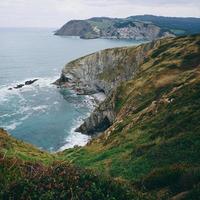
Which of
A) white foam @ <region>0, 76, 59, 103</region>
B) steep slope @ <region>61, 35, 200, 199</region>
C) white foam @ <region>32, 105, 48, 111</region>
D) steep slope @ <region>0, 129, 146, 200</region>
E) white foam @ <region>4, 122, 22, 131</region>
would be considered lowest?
white foam @ <region>0, 76, 59, 103</region>

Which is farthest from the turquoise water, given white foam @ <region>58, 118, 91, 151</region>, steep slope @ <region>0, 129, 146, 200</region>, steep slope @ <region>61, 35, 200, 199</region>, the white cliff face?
steep slope @ <region>0, 129, 146, 200</region>

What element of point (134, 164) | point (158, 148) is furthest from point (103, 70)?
point (134, 164)

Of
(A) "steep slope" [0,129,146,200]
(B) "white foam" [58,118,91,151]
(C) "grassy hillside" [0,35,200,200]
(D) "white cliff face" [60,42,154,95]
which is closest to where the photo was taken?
(A) "steep slope" [0,129,146,200]

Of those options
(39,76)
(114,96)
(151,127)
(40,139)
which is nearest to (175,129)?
(151,127)

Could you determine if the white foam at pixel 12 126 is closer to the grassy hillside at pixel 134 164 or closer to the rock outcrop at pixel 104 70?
the grassy hillside at pixel 134 164

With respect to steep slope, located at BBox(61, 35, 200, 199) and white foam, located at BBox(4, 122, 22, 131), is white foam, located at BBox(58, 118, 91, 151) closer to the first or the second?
white foam, located at BBox(4, 122, 22, 131)

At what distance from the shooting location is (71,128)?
84.4m

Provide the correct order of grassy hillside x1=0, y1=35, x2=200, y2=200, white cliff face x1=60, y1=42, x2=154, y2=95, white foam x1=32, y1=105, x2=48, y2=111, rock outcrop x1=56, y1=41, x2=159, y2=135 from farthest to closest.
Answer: white cliff face x1=60, y1=42, x2=154, y2=95 → rock outcrop x1=56, y1=41, x2=159, y2=135 → white foam x1=32, y1=105, x2=48, y2=111 → grassy hillside x1=0, y1=35, x2=200, y2=200

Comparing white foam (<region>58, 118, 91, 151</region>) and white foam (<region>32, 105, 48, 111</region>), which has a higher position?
white foam (<region>58, 118, 91, 151</region>)

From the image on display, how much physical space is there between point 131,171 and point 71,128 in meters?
60.2

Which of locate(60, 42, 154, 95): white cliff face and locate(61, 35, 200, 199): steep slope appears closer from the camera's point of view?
locate(61, 35, 200, 199): steep slope

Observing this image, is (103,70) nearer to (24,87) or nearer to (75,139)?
(24,87)

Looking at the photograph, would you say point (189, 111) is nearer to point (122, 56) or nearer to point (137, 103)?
point (137, 103)

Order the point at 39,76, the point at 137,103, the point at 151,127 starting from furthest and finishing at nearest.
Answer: the point at 39,76 < the point at 137,103 < the point at 151,127
